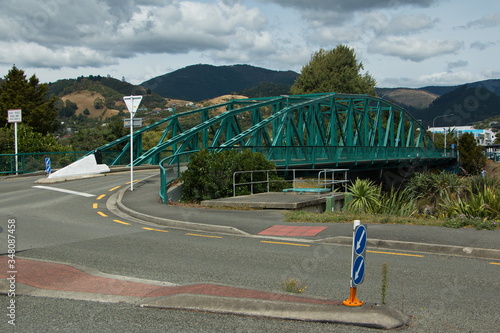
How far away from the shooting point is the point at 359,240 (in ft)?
17.5

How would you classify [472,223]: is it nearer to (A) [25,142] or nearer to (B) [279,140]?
(B) [279,140]

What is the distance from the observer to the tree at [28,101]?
53.0 metres

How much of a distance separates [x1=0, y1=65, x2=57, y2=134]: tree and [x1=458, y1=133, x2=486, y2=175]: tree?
56468mm

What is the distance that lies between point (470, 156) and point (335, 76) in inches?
1045

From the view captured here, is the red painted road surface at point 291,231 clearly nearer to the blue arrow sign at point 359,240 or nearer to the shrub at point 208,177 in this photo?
the blue arrow sign at point 359,240

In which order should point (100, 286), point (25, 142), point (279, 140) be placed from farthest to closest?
1. point (25, 142)
2. point (279, 140)
3. point (100, 286)

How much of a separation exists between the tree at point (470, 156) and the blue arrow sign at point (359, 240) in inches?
2770

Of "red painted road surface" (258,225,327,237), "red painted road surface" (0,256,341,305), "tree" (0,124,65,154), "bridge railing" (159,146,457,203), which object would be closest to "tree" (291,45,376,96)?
"bridge railing" (159,146,457,203)

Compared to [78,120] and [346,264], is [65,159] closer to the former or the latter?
[346,264]

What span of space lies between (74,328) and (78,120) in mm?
122900

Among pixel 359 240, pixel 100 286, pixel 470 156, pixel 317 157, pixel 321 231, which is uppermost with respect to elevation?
pixel 470 156

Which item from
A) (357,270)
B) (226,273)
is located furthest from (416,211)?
(357,270)

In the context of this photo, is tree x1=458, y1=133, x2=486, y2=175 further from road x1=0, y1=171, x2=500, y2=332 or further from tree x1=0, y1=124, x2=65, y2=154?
road x1=0, y1=171, x2=500, y2=332

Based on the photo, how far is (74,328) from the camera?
534 cm
